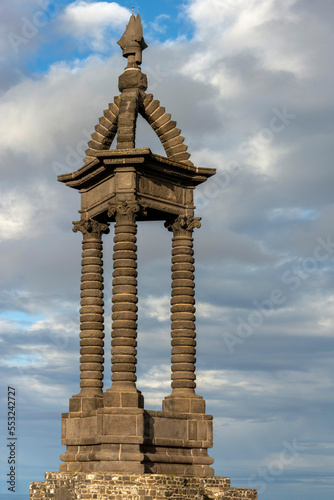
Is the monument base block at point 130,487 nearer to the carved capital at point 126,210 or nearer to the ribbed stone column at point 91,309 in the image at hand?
the ribbed stone column at point 91,309

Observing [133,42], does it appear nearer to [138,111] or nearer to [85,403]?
[138,111]

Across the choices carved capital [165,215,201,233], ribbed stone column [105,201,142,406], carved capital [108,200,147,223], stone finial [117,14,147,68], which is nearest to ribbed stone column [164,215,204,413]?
carved capital [165,215,201,233]

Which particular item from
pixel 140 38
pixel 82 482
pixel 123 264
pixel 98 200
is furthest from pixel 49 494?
pixel 140 38

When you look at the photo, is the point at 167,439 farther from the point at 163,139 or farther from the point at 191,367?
the point at 163,139

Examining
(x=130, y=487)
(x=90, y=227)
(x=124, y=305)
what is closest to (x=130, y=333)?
(x=124, y=305)

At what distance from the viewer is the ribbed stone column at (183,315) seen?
30.5 metres

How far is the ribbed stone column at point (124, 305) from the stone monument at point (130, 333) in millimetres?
31

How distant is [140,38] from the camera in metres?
32.1

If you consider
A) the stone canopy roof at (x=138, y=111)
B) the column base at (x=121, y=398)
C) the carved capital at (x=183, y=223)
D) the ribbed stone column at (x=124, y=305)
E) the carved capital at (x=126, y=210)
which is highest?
the stone canopy roof at (x=138, y=111)

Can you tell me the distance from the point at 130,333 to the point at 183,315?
2871mm

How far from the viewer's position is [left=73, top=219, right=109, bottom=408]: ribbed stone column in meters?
30.4

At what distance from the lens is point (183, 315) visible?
30781 millimetres

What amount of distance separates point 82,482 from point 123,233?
7704 millimetres

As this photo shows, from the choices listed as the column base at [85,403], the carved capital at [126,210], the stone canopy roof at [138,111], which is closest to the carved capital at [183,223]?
the stone canopy roof at [138,111]
